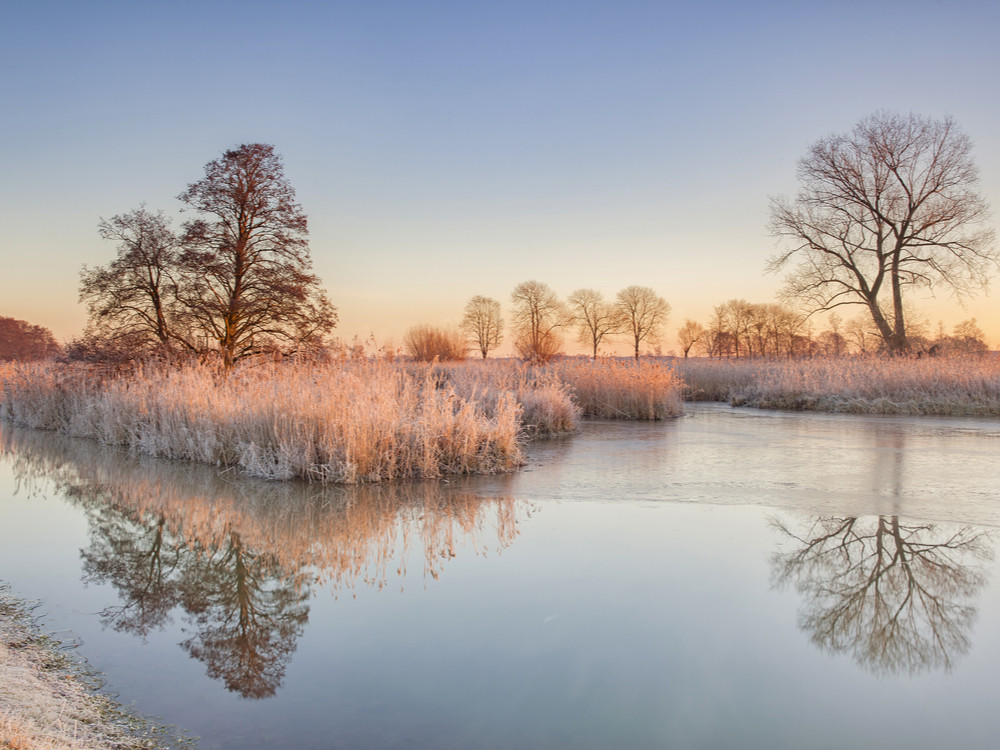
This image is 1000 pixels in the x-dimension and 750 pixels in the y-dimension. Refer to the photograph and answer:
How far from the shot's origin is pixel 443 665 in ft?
10.5

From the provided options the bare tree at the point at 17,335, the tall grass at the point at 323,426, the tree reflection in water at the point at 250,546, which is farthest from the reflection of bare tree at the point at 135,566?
the bare tree at the point at 17,335

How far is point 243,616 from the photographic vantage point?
396 cm

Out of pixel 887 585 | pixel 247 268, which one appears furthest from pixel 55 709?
pixel 247 268

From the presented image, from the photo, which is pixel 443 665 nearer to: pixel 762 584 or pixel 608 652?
pixel 608 652

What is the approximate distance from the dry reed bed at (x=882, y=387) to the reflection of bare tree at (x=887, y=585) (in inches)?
573

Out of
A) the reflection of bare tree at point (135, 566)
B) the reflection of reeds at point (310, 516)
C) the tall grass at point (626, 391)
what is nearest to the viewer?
the reflection of bare tree at point (135, 566)

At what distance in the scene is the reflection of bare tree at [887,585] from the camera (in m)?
3.41

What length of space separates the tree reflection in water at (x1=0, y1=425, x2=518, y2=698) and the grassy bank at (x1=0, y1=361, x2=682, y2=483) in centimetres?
57

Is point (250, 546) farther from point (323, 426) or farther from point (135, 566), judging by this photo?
point (323, 426)

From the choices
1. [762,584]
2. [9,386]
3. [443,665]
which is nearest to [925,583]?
[762,584]

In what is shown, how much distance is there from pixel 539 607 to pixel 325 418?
206 inches

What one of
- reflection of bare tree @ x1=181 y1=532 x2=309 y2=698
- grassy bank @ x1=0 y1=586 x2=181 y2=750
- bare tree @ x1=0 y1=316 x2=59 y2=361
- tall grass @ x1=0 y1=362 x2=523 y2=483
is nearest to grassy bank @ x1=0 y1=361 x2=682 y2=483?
tall grass @ x1=0 y1=362 x2=523 y2=483

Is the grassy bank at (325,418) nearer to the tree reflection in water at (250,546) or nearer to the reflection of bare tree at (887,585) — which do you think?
the tree reflection in water at (250,546)

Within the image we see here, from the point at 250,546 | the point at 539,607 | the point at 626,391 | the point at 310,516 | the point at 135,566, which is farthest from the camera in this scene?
the point at 626,391
